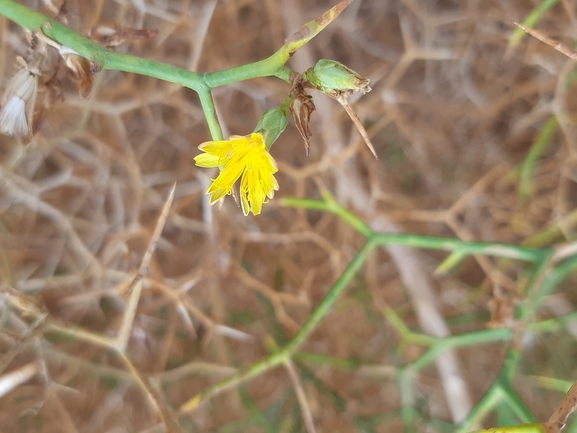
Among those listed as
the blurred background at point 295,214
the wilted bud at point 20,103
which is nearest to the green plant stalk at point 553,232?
the blurred background at point 295,214

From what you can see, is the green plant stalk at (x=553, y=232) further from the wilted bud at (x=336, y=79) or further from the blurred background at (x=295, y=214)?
the wilted bud at (x=336, y=79)

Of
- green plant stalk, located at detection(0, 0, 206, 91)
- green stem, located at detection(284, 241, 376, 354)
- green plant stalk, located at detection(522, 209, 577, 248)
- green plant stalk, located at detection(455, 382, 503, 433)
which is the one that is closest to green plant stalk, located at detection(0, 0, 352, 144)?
green plant stalk, located at detection(0, 0, 206, 91)

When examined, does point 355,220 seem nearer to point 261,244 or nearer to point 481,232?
point 261,244

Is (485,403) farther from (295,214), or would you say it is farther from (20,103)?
(20,103)

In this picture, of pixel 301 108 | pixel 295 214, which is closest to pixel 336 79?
pixel 301 108

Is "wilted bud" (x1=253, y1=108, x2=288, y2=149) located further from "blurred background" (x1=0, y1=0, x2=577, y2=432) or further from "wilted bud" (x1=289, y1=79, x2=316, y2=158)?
"blurred background" (x1=0, y1=0, x2=577, y2=432)

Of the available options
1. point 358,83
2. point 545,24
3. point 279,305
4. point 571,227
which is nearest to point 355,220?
point 279,305
